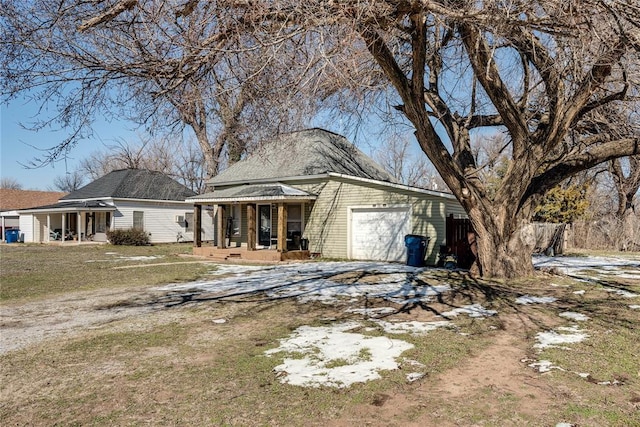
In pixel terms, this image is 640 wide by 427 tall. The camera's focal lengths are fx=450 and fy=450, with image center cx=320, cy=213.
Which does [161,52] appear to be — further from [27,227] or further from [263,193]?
[27,227]

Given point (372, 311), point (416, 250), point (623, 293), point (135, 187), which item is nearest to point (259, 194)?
point (416, 250)

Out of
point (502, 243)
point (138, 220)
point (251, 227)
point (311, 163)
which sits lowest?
point (502, 243)

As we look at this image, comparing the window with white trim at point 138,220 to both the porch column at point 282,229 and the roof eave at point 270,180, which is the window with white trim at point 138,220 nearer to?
the roof eave at point 270,180

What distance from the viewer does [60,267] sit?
14.9m

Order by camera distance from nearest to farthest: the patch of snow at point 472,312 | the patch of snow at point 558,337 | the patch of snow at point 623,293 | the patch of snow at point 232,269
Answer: the patch of snow at point 558,337, the patch of snow at point 472,312, the patch of snow at point 623,293, the patch of snow at point 232,269

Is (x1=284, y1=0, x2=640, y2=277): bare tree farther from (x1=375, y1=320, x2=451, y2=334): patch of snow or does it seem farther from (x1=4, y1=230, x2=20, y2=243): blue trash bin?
(x1=4, y1=230, x2=20, y2=243): blue trash bin

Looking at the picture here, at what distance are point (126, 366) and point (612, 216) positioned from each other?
27316 millimetres

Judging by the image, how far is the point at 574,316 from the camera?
6965 mm

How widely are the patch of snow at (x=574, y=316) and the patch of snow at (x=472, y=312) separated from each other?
1016 mm

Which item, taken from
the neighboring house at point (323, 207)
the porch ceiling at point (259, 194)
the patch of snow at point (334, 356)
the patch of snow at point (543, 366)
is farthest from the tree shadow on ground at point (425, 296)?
the porch ceiling at point (259, 194)

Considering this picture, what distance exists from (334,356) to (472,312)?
3.32 meters

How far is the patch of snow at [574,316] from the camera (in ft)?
22.2

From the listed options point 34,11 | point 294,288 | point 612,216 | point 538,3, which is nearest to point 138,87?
point 34,11

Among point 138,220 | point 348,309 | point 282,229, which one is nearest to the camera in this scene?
point 348,309
